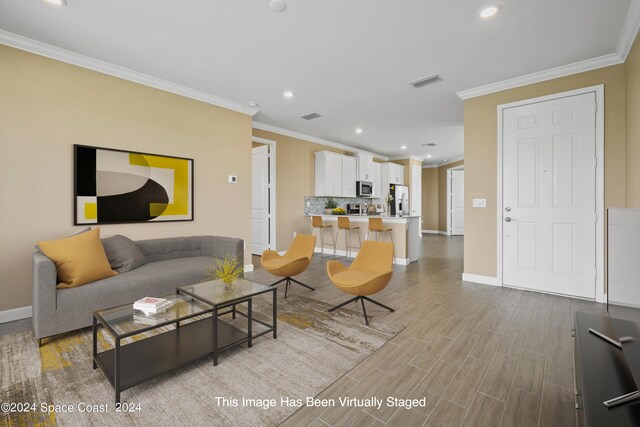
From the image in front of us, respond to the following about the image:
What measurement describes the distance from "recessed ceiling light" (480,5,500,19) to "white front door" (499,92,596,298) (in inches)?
72.0

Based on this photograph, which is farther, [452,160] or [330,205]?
[452,160]

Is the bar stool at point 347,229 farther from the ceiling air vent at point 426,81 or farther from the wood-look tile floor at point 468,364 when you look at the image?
the ceiling air vent at point 426,81

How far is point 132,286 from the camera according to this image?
2777 mm

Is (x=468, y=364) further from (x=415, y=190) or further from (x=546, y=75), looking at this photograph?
(x=415, y=190)

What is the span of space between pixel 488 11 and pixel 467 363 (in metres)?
2.95

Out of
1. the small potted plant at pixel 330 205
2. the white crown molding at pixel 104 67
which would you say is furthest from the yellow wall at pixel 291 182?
the white crown molding at pixel 104 67

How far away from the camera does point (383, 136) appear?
23.6 ft

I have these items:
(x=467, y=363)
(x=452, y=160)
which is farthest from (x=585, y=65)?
(x=452, y=160)

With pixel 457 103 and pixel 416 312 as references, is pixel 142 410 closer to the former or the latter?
pixel 416 312

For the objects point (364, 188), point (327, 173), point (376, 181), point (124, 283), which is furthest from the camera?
point (376, 181)

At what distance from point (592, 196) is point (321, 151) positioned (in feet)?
17.1

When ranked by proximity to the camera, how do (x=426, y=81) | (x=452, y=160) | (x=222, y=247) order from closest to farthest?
1. (x=222, y=247)
2. (x=426, y=81)
3. (x=452, y=160)

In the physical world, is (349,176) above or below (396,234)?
above

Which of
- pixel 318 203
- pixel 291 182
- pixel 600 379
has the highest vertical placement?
pixel 291 182
